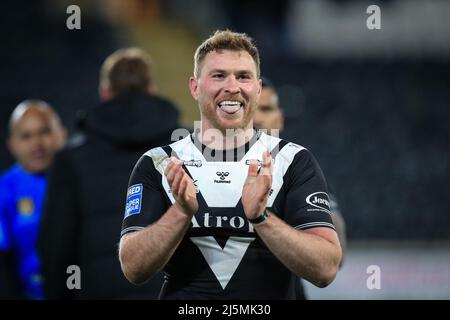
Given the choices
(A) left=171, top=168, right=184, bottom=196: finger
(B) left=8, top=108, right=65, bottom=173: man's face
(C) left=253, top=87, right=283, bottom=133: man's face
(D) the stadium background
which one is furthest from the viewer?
(D) the stadium background

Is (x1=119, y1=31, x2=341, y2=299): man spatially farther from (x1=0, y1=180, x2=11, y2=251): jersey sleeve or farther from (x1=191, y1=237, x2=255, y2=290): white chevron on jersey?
(x1=0, y1=180, x2=11, y2=251): jersey sleeve

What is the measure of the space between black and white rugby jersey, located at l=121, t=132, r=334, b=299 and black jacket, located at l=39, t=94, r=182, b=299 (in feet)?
3.38

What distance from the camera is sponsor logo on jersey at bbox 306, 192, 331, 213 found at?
260cm

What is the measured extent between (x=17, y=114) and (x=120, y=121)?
76.2 inches

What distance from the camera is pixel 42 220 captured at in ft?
12.8

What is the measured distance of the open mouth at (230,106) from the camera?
2.60 meters

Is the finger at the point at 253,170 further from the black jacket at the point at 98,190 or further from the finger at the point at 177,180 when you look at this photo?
the black jacket at the point at 98,190

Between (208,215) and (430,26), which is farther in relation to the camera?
(430,26)

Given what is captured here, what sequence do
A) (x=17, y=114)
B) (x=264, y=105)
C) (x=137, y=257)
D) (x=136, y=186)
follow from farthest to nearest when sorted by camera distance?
(x=17, y=114)
(x=264, y=105)
(x=136, y=186)
(x=137, y=257)

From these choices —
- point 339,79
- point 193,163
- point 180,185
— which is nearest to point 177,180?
point 180,185

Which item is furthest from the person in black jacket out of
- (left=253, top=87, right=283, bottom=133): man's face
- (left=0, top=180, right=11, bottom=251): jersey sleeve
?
(left=0, top=180, right=11, bottom=251): jersey sleeve

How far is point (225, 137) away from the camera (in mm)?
2689
